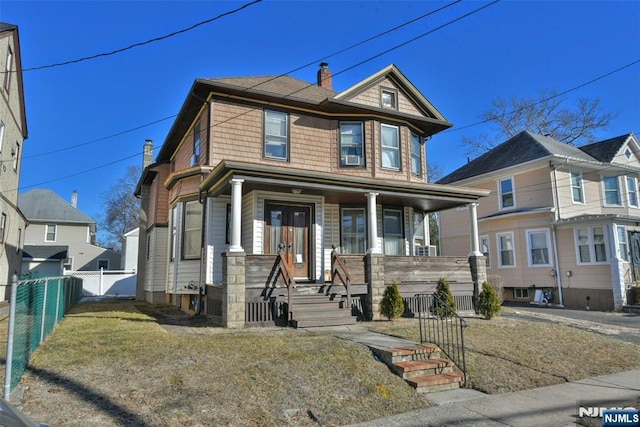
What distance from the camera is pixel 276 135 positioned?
12836 millimetres

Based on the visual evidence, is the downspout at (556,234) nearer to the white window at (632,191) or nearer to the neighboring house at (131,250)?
the white window at (632,191)

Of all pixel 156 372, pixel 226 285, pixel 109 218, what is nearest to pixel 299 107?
pixel 226 285

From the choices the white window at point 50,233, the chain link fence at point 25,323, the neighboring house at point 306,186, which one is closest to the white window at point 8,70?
the neighboring house at point 306,186

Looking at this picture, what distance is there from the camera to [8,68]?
14.9 meters

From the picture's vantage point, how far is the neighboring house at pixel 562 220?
17016 mm

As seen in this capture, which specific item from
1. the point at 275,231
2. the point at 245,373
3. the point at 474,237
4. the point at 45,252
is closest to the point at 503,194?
the point at 474,237

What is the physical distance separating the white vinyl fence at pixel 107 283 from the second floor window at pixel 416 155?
62.3ft

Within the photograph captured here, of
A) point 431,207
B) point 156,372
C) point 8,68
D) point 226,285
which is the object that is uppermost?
point 8,68

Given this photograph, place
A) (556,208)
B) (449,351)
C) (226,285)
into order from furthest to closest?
(556,208)
(226,285)
(449,351)

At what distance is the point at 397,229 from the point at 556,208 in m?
9.17

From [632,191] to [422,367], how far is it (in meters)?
20.9

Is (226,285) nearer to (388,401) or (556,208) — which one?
(388,401)

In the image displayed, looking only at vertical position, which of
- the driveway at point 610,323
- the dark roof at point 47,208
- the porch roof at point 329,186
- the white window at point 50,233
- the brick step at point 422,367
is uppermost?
the dark roof at point 47,208

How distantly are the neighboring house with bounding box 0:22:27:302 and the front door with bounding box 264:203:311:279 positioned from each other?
29.6 ft
